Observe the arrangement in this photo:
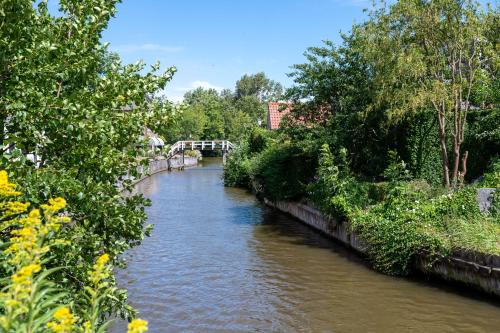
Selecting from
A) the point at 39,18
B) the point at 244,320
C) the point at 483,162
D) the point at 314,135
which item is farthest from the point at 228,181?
the point at 39,18

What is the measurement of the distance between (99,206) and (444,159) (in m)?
15.8

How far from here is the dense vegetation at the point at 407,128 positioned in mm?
15016

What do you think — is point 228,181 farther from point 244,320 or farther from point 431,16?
point 244,320

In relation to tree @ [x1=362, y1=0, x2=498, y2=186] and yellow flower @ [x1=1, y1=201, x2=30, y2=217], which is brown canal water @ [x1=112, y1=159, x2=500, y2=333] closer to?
yellow flower @ [x1=1, y1=201, x2=30, y2=217]

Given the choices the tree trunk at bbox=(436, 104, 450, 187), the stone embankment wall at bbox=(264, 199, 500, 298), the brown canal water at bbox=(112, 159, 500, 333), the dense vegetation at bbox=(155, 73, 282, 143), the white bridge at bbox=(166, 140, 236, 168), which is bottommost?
the brown canal water at bbox=(112, 159, 500, 333)

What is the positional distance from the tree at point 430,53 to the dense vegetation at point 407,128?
4 centimetres

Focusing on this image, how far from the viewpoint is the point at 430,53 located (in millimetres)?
18781

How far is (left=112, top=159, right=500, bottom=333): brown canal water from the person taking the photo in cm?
1189

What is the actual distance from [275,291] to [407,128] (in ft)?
33.2

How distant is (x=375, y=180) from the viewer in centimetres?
2252

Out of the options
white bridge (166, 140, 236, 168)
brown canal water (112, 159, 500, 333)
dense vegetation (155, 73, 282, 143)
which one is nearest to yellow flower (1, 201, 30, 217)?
brown canal water (112, 159, 500, 333)

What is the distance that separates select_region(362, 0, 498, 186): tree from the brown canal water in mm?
5775

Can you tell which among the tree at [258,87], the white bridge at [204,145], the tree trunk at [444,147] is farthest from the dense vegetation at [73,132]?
the tree at [258,87]

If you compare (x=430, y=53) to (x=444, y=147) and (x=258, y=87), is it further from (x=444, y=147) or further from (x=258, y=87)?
(x=258, y=87)
